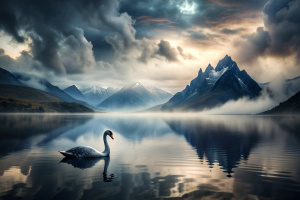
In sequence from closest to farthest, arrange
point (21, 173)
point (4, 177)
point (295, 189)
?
point (295, 189), point (4, 177), point (21, 173)

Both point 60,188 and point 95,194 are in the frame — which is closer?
point 95,194

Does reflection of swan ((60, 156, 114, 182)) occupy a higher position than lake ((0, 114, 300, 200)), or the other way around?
reflection of swan ((60, 156, 114, 182))

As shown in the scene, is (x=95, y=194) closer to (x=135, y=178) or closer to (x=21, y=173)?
(x=135, y=178)

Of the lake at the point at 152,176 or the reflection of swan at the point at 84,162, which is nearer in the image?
the lake at the point at 152,176

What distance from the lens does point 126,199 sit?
45.9 feet

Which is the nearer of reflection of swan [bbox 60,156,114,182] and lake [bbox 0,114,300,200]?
lake [bbox 0,114,300,200]

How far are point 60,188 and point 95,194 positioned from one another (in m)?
2.88

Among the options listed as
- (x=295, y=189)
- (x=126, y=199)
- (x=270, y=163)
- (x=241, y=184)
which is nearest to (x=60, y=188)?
(x=126, y=199)

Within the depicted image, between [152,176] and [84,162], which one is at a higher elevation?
[84,162]

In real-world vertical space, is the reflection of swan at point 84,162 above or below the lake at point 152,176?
above

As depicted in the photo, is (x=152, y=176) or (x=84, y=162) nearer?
(x=152, y=176)

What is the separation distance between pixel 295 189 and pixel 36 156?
25754mm

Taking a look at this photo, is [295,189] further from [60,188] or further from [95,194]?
[60,188]

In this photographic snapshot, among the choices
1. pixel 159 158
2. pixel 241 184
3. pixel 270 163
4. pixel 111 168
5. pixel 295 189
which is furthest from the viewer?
pixel 159 158
